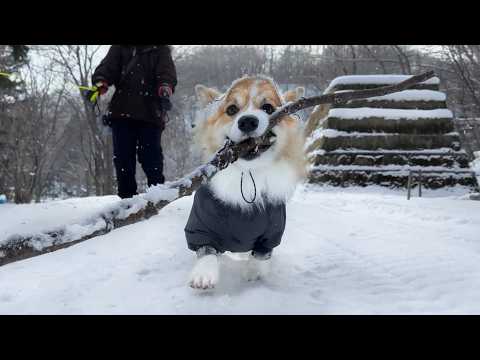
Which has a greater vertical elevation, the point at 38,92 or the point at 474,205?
the point at 38,92

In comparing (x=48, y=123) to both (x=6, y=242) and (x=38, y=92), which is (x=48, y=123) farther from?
(x=6, y=242)

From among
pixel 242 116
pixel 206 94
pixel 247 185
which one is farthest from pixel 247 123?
pixel 206 94

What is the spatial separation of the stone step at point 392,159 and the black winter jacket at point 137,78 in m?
4.70

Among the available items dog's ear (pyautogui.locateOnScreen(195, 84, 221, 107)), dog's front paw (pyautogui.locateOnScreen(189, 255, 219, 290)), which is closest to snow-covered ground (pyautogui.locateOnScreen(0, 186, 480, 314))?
dog's front paw (pyautogui.locateOnScreen(189, 255, 219, 290))

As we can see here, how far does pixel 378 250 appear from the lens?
2445 mm

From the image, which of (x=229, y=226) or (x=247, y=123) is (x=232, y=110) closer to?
(x=247, y=123)

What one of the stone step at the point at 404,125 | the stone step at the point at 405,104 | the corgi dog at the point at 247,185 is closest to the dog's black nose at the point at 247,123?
the corgi dog at the point at 247,185

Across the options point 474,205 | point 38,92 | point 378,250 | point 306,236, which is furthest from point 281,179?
point 38,92

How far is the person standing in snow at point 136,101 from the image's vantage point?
11.6 ft

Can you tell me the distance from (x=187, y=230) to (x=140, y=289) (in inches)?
16.2

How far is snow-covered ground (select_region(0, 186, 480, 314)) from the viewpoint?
1493mm

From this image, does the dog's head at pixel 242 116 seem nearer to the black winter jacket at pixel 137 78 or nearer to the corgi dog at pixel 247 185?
the corgi dog at pixel 247 185

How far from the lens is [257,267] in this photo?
6.56ft

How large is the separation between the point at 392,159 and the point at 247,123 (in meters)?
6.39
